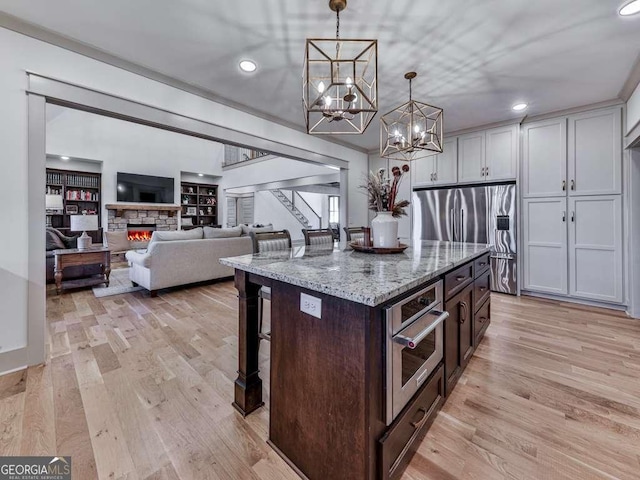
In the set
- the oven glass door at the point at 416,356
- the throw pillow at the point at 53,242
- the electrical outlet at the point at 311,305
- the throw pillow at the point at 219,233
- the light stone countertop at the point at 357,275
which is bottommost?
the oven glass door at the point at 416,356

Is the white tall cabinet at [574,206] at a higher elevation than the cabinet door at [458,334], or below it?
higher

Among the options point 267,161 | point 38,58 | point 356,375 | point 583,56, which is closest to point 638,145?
point 583,56

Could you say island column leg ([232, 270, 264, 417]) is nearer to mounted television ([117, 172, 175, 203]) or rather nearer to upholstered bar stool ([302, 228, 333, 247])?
upholstered bar stool ([302, 228, 333, 247])

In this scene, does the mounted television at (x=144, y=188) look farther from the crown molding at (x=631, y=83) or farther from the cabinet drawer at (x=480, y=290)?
the crown molding at (x=631, y=83)

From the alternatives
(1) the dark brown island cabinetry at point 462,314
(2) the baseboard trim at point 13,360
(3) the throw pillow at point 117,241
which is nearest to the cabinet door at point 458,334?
(1) the dark brown island cabinetry at point 462,314

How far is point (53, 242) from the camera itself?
4.69m

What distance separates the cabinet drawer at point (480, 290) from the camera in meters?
2.16

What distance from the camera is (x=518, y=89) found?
10.1 ft

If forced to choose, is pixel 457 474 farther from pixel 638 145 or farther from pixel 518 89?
pixel 638 145

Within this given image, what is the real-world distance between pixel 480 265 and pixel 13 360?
363cm

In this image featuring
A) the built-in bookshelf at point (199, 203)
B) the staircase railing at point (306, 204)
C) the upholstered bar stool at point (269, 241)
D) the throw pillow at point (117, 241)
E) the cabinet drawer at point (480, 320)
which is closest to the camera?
the cabinet drawer at point (480, 320)

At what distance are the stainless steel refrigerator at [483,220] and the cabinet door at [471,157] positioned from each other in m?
0.18

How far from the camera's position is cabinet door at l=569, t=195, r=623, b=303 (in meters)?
3.36

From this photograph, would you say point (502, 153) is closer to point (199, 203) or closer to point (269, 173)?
point (269, 173)
